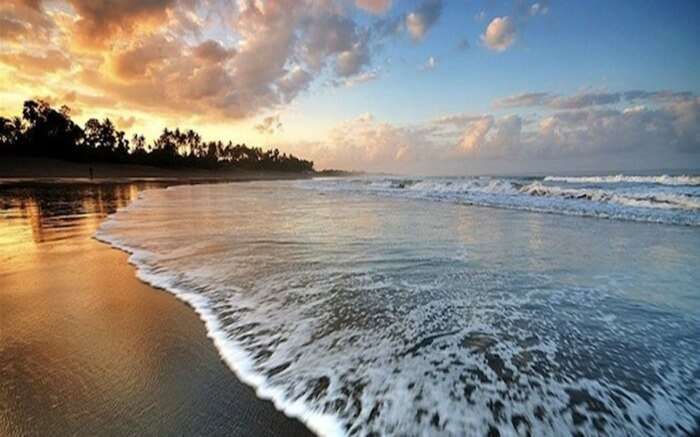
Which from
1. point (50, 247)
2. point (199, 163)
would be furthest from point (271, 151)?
point (50, 247)

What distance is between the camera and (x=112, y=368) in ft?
7.43

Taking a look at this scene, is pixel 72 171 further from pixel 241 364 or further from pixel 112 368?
pixel 241 364

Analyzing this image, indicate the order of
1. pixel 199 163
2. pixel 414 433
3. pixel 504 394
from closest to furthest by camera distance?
pixel 414 433 < pixel 504 394 < pixel 199 163

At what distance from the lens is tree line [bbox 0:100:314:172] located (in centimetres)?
6850

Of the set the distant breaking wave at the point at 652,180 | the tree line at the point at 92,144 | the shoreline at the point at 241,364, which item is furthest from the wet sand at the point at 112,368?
the tree line at the point at 92,144

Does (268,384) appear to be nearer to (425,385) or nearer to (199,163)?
(425,385)

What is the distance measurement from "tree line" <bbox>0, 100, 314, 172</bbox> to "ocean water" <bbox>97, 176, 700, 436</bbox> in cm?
8586

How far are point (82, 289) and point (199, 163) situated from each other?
10261 centimetres

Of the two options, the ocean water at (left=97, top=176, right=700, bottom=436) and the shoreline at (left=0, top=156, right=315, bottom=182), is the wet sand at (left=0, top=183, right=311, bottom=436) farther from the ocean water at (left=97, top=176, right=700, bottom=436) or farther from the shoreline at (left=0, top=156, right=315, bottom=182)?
the shoreline at (left=0, top=156, right=315, bottom=182)

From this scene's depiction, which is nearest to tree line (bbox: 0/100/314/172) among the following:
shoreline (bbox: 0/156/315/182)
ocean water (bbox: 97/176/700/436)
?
shoreline (bbox: 0/156/315/182)

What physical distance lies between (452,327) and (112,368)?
2.55 m

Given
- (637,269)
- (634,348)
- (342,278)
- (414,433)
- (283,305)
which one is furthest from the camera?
(637,269)

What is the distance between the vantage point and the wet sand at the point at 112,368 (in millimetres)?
1794

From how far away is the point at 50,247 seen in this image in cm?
595
